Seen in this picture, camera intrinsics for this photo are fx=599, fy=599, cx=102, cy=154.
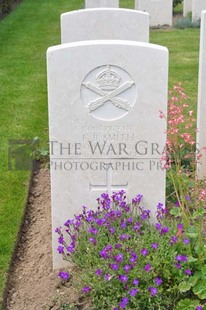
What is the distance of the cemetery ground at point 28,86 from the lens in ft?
15.1

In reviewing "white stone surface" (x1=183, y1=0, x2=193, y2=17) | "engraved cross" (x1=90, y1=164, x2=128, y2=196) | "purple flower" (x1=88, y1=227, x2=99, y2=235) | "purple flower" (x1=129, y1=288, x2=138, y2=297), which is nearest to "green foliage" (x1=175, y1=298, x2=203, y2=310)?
"purple flower" (x1=129, y1=288, x2=138, y2=297)

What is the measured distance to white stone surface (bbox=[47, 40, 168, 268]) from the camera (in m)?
3.71

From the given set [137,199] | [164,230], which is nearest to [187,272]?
[164,230]

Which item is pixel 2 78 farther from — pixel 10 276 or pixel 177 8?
pixel 177 8

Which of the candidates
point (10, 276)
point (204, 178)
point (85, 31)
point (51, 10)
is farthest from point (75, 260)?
point (51, 10)

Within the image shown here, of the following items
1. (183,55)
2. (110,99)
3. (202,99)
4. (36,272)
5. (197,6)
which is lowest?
(36,272)

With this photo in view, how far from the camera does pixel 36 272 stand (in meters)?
4.10

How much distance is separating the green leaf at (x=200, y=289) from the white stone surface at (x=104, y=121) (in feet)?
2.62

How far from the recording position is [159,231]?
371 cm

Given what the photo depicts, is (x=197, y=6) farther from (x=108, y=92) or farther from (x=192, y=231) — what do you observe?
(x=192, y=231)

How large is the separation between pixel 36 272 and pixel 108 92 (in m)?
1.33

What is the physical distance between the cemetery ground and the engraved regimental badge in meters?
1.16

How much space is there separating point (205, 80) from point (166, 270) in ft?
7.37

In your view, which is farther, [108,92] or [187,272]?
[108,92]
